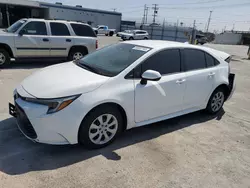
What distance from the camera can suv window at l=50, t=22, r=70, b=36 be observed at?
8.87 meters

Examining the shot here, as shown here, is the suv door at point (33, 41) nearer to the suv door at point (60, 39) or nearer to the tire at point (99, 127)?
the suv door at point (60, 39)

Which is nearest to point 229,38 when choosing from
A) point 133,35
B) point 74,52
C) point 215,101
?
point 133,35

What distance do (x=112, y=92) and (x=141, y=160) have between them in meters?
1.04

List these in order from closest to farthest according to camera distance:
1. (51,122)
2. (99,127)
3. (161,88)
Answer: (51,122) → (99,127) → (161,88)

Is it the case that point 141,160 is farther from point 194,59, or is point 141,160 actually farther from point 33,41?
point 33,41

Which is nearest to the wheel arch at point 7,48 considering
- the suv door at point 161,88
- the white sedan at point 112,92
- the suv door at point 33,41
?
the suv door at point 33,41

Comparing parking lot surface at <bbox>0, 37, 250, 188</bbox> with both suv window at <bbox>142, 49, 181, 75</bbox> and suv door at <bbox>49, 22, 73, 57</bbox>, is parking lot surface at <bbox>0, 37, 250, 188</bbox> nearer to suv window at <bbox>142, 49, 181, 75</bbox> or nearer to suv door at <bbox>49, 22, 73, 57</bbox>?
suv window at <bbox>142, 49, 181, 75</bbox>

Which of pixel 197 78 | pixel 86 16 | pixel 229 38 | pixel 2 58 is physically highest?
pixel 86 16

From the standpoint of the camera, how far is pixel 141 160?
329cm

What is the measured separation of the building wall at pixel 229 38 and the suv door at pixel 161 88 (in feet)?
165

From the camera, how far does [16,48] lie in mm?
8227

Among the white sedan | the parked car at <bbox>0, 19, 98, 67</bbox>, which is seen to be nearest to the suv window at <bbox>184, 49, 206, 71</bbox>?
the white sedan

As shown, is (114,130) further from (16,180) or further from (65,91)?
(16,180)

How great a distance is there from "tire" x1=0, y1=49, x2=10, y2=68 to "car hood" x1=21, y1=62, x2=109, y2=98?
528 cm
